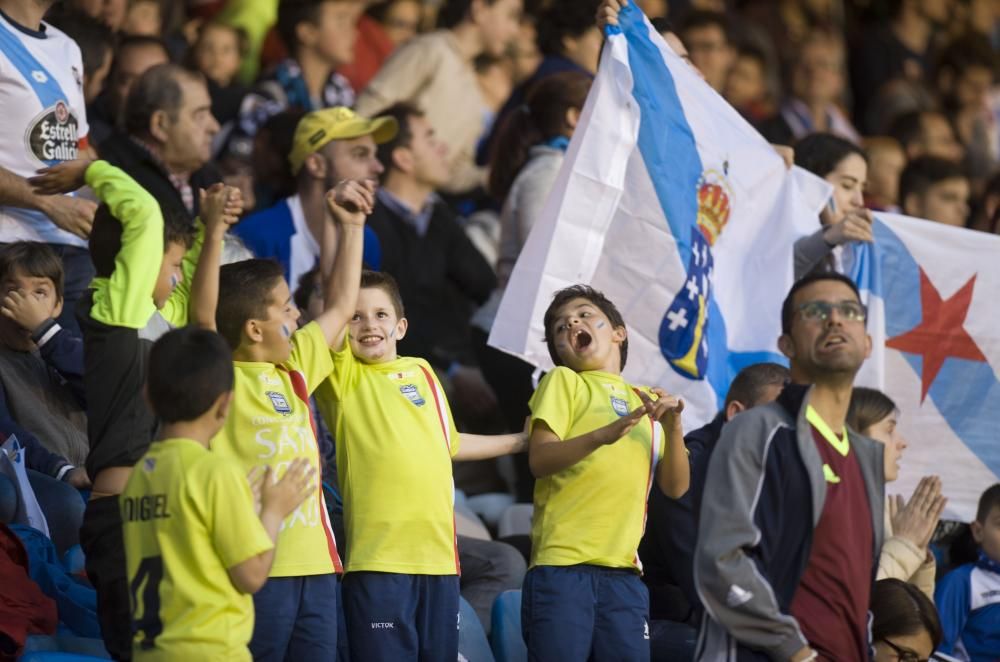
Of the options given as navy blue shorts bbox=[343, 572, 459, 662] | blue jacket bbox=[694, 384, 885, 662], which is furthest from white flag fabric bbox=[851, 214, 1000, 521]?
blue jacket bbox=[694, 384, 885, 662]

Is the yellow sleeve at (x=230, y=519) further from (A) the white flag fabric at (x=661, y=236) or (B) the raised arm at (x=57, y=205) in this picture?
(A) the white flag fabric at (x=661, y=236)

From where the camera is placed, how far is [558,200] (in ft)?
22.3

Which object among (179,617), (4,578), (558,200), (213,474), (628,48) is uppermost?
(628,48)

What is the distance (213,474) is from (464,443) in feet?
5.11

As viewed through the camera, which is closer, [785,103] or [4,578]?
[4,578]

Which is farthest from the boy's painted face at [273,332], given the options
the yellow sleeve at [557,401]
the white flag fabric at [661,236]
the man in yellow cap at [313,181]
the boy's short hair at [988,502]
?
the boy's short hair at [988,502]

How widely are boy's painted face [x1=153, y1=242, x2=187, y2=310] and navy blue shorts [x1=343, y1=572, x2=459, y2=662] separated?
A: 3.80 ft

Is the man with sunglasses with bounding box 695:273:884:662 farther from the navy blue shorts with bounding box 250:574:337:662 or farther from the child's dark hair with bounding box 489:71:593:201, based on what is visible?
the child's dark hair with bounding box 489:71:593:201

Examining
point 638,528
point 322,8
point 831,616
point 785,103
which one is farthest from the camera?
point 785,103

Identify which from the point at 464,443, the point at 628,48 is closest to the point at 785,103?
the point at 628,48

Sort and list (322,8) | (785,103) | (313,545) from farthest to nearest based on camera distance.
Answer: (785,103), (322,8), (313,545)

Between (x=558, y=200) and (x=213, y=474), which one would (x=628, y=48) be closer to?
(x=558, y=200)

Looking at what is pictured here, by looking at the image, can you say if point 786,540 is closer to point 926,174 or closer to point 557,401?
point 557,401

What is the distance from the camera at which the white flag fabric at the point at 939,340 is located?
772cm
